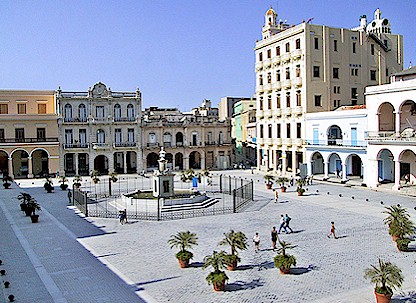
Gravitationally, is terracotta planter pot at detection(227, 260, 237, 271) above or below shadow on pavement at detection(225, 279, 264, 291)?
above

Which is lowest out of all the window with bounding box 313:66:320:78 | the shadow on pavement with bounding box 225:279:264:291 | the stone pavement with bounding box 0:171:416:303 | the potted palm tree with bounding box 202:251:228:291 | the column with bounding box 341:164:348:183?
the shadow on pavement with bounding box 225:279:264:291

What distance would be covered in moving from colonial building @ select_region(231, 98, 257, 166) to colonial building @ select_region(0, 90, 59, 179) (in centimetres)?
3244

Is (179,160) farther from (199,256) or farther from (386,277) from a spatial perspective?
(386,277)

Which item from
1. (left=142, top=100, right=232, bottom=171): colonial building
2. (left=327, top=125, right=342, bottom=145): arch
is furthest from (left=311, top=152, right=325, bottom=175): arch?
(left=142, top=100, right=232, bottom=171): colonial building

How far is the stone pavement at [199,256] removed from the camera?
1653 cm

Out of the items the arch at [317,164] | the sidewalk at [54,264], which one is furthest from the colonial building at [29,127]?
the arch at [317,164]

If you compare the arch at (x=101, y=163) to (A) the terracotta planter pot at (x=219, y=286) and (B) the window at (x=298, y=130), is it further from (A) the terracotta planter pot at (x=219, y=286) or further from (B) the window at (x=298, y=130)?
(A) the terracotta planter pot at (x=219, y=286)

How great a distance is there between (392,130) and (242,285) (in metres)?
33.1

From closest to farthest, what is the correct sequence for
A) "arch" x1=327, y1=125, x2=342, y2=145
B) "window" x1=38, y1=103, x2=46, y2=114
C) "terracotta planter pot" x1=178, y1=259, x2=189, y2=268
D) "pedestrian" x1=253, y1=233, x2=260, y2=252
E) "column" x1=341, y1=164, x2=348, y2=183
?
1. "terracotta planter pot" x1=178, y1=259, x2=189, y2=268
2. "pedestrian" x1=253, y1=233, x2=260, y2=252
3. "column" x1=341, y1=164, x2=348, y2=183
4. "arch" x1=327, y1=125, x2=342, y2=145
5. "window" x1=38, y1=103, x2=46, y2=114

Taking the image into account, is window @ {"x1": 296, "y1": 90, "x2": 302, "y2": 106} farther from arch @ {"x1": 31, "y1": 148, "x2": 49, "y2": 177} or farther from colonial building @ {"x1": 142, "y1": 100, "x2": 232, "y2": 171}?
arch @ {"x1": 31, "y1": 148, "x2": 49, "y2": 177}

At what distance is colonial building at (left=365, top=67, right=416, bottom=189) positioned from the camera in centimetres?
4000

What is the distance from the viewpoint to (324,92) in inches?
2157

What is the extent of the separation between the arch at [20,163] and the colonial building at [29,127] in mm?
464

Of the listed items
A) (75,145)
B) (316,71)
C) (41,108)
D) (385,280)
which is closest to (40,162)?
(75,145)
